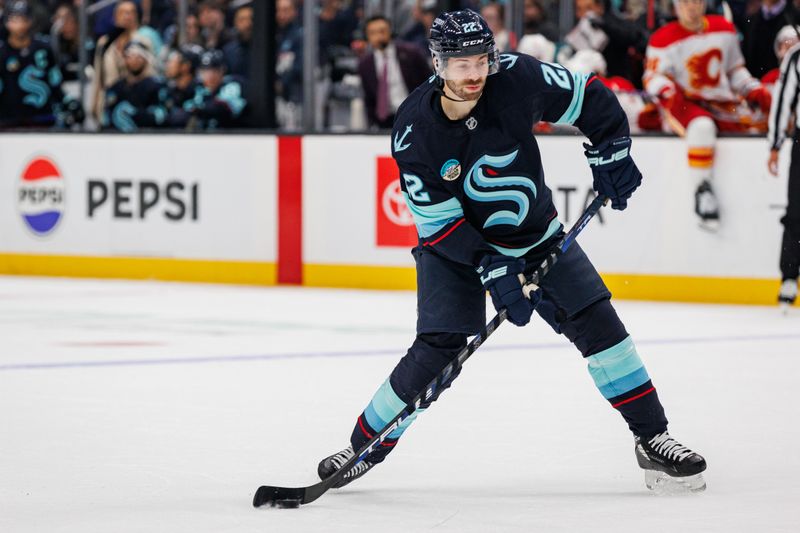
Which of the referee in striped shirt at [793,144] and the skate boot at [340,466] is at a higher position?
the referee in striped shirt at [793,144]

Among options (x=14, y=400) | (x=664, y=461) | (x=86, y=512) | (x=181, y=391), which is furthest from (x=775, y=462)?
(x=14, y=400)

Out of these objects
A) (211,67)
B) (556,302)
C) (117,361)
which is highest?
(211,67)

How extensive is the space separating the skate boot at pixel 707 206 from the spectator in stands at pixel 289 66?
122 inches

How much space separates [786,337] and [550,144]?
200 cm

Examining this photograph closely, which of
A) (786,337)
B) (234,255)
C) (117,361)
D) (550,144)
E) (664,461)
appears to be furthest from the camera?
(234,255)

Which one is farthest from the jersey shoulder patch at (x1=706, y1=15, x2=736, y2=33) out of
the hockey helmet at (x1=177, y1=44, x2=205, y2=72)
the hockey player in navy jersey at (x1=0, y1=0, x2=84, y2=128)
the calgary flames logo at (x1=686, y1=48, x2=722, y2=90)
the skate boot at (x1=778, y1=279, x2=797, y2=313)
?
the hockey player in navy jersey at (x1=0, y1=0, x2=84, y2=128)

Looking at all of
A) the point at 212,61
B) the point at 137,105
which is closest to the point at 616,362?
the point at 212,61

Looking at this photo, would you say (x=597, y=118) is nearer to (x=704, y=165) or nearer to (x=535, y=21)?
(x=704, y=165)

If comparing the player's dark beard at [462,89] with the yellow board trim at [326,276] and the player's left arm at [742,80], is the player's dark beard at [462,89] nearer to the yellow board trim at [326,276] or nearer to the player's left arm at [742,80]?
the yellow board trim at [326,276]

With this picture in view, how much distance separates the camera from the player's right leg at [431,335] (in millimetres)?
3328

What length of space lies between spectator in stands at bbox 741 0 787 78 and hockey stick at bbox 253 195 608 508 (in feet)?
15.4

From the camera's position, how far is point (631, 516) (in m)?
3.16

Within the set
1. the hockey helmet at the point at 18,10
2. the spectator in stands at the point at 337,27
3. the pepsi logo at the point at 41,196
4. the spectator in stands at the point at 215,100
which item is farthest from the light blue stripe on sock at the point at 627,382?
the hockey helmet at the point at 18,10

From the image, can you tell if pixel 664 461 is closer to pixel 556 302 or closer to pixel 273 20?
pixel 556 302
